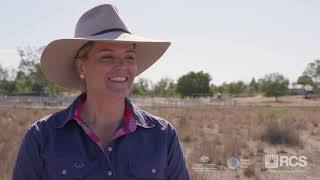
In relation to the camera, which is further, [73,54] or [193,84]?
[193,84]

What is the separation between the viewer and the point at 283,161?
10281mm

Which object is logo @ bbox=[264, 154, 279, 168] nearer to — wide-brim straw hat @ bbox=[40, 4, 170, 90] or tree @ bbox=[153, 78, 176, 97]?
wide-brim straw hat @ bbox=[40, 4, 170, 90]

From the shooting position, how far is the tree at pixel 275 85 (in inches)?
2660

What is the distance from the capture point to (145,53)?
2.78 meters

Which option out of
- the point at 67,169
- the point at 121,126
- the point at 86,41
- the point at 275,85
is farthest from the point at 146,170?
the point at 275,85

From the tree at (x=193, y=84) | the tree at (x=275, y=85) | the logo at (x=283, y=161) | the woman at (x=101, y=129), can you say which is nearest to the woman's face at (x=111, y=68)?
the woman at (x=101, y=129)

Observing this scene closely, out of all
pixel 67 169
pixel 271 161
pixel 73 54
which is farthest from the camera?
pixel 271 161

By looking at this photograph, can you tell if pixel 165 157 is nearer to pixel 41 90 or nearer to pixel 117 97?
pixel 117 97

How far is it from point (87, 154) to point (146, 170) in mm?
281

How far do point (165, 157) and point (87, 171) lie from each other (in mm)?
382

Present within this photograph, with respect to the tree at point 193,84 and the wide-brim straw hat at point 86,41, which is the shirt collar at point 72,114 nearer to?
the wide-brim straw hat at point 86,41

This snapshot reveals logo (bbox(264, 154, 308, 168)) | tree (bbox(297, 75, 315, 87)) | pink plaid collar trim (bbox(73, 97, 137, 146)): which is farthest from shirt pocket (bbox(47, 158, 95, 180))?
tree (bbox(297, 75, 315, 87))

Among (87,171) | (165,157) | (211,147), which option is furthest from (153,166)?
(211,147)

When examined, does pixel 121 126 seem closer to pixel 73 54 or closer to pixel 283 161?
pixel 73 54
